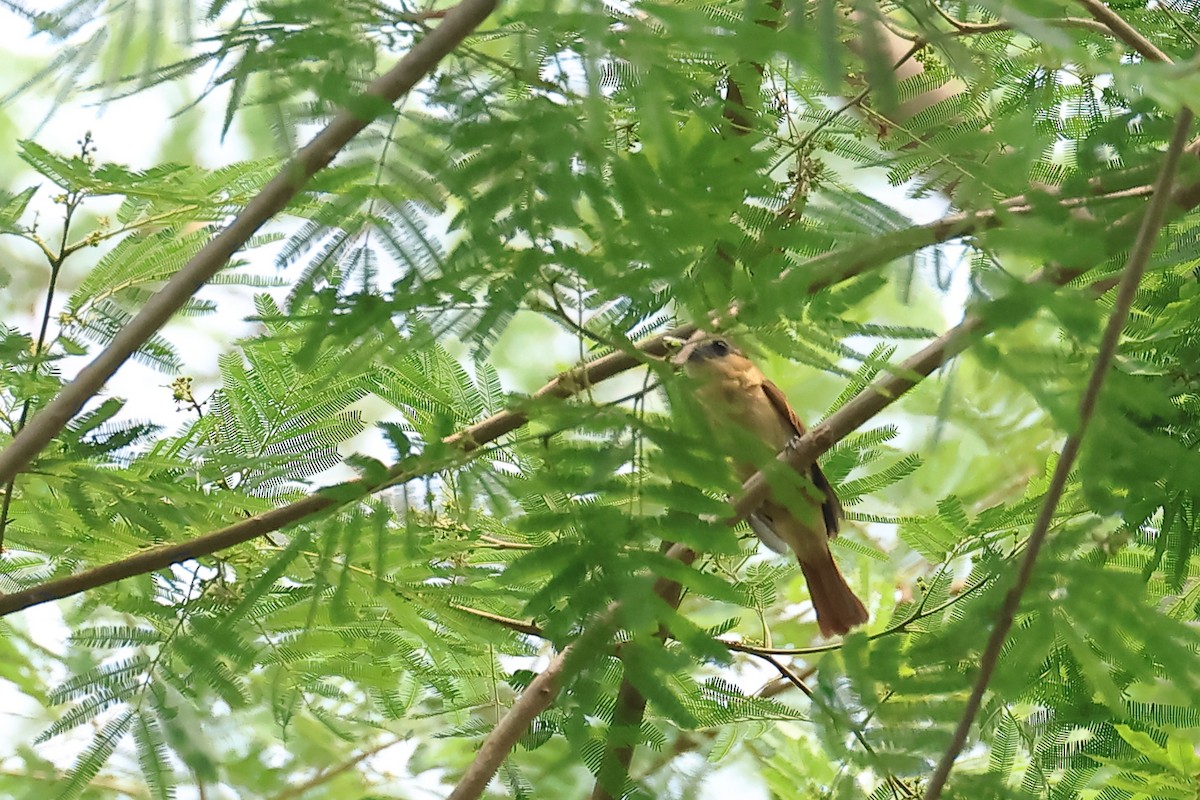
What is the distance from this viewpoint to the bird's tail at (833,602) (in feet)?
11.0

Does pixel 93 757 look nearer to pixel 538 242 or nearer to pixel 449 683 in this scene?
pixel 449 683

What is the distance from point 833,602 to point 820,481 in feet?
2.25

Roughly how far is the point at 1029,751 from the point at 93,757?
180 cm

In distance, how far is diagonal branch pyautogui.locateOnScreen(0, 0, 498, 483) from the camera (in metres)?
1.61

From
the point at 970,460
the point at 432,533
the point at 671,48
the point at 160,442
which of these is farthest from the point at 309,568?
the point at 970,460

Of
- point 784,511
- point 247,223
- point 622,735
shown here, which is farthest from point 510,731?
point 247,223

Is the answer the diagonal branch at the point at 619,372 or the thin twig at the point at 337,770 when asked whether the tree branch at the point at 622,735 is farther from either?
the thin twig at the point at 337,770

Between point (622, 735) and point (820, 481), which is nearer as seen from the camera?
point (622, 735)

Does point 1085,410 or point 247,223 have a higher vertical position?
point 247,223

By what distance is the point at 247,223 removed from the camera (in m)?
1.77

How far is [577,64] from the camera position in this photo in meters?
1.68

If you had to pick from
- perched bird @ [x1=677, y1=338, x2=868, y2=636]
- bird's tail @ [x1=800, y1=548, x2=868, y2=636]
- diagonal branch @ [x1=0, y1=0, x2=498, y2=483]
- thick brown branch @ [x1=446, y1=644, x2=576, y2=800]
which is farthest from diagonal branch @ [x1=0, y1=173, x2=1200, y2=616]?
bird's tail @ [x1=800, y1=548, x2=868, y2=636]

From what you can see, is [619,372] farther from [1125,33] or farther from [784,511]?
[1125,33]

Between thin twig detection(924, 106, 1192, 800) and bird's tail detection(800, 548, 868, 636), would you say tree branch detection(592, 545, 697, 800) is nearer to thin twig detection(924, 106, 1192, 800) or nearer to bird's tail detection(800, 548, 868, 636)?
thin twig detection(924, 106, 1192, 800)
